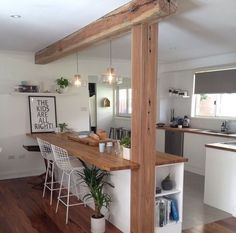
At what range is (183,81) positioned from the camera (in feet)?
21.2

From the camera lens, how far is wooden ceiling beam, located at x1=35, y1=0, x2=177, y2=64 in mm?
2270

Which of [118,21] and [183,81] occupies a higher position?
[118,21]

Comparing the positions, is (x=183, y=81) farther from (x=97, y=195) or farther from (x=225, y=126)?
(x=97, y=195)

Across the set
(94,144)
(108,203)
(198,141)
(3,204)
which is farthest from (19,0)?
(198,141)

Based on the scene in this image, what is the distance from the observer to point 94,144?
12.1ft

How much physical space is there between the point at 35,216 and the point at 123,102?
18.0 ft

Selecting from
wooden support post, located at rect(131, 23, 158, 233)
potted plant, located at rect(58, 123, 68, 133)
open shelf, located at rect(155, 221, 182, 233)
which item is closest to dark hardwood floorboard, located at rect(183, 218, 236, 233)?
open shelf, located at rect(155, 221, 182, 233)

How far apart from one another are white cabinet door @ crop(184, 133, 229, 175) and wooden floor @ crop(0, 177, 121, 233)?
9.24 ft

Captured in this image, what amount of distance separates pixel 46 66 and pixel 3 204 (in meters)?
2.87

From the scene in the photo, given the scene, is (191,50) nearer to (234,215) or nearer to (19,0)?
(234,215)

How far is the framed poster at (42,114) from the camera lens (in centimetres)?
538

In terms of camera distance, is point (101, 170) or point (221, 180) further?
point (221, 180)

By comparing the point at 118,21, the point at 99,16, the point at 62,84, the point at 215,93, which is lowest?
the point at 215,93

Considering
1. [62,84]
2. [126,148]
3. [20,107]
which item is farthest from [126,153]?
[20,107]
